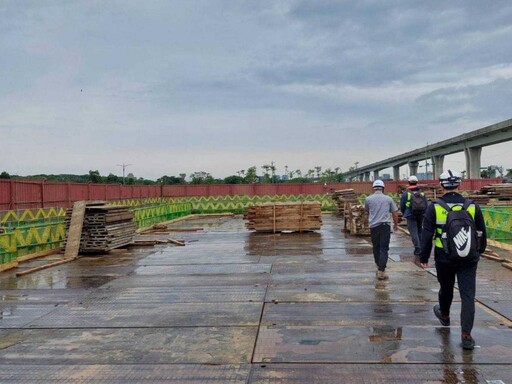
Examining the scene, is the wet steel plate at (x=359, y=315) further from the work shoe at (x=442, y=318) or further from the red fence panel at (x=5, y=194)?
the red fence panel at (x=5, y=194)

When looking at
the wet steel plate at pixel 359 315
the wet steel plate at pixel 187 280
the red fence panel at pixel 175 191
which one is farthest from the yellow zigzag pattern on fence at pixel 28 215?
the red fence panel at pixel 175 191

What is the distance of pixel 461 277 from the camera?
206 inches

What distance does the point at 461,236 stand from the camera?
16.7 ft

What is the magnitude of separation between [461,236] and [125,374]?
3.70 meters

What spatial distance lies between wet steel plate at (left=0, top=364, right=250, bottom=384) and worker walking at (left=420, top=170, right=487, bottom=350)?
245 cm

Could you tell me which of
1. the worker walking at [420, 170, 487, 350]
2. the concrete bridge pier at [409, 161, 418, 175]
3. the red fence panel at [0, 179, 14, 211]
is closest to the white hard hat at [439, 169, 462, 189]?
the worker walking at [420, 170, 487, 350]

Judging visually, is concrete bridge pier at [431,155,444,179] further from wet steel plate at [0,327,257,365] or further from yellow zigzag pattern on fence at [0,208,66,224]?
wet steel plate at [0,327,257,365]

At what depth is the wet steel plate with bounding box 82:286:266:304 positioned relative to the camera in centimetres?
771

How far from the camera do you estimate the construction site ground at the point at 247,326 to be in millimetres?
4668

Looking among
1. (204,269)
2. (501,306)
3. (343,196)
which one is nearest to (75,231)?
(204,269)

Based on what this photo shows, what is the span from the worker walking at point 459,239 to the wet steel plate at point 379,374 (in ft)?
1.93

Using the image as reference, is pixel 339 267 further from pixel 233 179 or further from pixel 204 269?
pixel 233 179

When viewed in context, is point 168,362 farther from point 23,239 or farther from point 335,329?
point 23,239

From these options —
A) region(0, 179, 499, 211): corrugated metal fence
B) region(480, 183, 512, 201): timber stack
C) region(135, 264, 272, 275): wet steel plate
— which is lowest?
region(135, 264, 272, 275): wet steel plate
